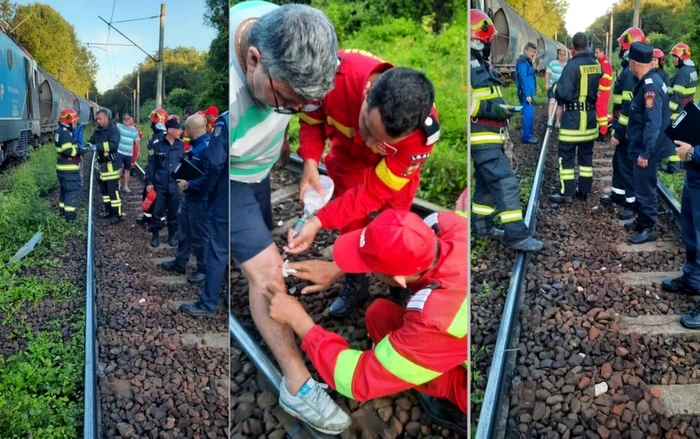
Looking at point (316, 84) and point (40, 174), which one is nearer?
point (316, 84)

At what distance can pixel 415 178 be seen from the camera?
1289 millimetres

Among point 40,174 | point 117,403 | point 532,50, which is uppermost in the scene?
point 532,50

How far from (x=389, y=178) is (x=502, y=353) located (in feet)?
2.90

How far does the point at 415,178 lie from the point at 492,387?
2.82 feet

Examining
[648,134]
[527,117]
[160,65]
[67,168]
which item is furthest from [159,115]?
[648,134]

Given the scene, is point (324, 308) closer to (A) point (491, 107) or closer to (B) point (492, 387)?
(B) point (492, 387)

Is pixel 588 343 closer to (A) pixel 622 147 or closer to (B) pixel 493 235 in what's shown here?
(B) pixel 493 235

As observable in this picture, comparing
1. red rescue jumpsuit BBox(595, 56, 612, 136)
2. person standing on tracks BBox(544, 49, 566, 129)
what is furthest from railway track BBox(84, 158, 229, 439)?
red rescue jumpsuit BBox(595, 56, 612, 136)

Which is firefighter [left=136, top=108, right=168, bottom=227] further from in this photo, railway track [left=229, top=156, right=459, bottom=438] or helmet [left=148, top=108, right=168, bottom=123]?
railway track [left=229, top=156, right=459, bottom=438]

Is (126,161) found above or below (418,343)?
above

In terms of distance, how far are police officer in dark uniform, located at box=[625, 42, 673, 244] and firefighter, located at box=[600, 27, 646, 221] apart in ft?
0.15

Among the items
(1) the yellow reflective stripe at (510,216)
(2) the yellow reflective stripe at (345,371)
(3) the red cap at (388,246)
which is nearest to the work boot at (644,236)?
(1) the yellow reflective stripe at (510,216)

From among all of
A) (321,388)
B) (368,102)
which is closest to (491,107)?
(368,102)

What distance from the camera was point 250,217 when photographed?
1.24m
